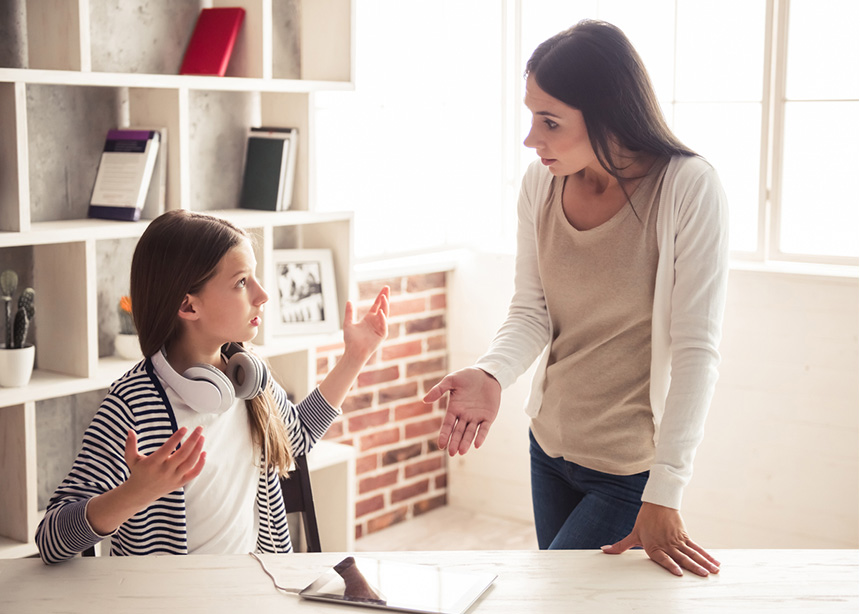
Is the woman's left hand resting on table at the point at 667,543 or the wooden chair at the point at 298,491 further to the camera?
the wooden chair at the point at 298,491

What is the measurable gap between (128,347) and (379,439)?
150cm

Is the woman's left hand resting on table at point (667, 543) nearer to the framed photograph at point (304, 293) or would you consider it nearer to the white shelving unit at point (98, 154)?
the white shelving unit at point (98, 154)

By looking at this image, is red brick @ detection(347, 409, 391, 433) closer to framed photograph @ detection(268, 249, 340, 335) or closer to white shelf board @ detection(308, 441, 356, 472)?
white shelf board @ detection(308, 441, 356, 472)

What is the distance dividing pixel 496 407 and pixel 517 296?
1.06ft

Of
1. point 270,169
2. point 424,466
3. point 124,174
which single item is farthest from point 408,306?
point 124,174

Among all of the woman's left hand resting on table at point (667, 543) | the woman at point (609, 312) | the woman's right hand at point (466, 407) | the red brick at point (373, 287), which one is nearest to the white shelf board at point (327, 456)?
the red brick at point (373, 287)

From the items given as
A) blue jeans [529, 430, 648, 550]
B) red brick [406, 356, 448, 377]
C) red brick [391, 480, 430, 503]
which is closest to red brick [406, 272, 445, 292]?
red brick [406, 356, 448, 377]

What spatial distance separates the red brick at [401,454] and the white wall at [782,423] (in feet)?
3.81

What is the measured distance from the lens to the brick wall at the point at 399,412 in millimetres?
3883

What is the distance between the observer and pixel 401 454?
4105 mm

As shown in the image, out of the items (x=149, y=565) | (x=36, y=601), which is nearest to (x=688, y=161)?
(x=149, y=565)

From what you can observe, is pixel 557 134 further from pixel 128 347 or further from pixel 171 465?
pixel 128 347

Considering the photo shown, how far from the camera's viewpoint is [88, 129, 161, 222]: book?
259 cm

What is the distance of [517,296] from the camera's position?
2.03m
